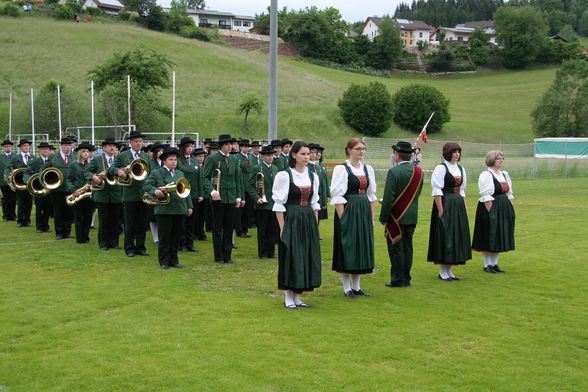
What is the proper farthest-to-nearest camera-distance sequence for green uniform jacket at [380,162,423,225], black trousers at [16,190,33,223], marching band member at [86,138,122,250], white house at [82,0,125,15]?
white house at [82,0,125,15] < black trousers at [16,190,33,223] < marching band member at [86,138,122,250] < green uniform jacket at [380,162,423,225]

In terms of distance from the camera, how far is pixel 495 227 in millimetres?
10922

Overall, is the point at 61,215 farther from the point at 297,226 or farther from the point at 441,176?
the point at 441,176

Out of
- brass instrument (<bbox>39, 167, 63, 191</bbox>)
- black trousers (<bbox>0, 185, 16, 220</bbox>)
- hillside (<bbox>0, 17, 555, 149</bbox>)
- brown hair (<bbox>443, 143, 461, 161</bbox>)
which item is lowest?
black trousers (<bbox>0, 185, 16, 220</bbox>)

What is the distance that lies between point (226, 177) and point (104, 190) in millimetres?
2598

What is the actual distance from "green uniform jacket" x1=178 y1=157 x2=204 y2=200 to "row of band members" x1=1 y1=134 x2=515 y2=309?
1156 millimetres

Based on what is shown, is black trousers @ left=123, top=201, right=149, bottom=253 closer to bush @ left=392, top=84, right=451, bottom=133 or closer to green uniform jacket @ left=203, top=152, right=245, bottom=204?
green uniform jacket @ left=203, top=152, right=245, bottom=204

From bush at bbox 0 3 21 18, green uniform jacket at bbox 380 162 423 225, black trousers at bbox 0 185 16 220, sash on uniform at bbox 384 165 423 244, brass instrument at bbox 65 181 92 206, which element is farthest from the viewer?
bush at bbox 0 3 21 18

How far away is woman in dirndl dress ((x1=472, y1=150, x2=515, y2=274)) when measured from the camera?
1093 cm

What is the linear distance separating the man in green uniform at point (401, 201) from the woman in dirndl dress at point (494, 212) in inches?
69.4

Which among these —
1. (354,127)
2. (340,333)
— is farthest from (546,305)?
(354,127)

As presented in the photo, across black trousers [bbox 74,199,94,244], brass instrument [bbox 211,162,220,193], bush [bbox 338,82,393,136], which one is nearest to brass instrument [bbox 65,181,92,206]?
black trousers [bbox 74,199,94,244]

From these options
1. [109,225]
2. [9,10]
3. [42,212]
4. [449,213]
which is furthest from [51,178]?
[9,10]

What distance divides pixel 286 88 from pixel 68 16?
33.4 meters

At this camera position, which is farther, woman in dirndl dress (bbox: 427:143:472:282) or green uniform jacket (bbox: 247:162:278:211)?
green uniform jacket (bbox: 247:162:278:211)
